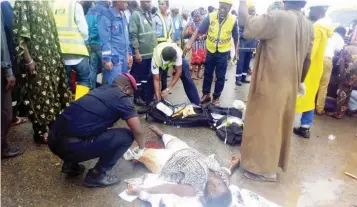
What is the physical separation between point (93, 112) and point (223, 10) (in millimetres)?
3300

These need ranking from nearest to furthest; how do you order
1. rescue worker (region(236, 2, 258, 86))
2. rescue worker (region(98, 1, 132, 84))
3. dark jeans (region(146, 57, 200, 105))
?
rescue worker (region(98, 1, 132, 84)) < dark jeans (region(146, 57, 200, 105)) < rescue worker (region(236, 2, 258, 86))

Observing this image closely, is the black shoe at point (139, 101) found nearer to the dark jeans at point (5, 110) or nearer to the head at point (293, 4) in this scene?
the dark jeans at point (5, 110)

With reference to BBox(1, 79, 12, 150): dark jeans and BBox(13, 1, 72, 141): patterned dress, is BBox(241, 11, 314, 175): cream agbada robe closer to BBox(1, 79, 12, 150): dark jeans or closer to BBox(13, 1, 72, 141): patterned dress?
BBox(13, 1, 72, 141): patterned dress

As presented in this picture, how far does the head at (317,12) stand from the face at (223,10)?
136cm

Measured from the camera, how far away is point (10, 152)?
10.9ft

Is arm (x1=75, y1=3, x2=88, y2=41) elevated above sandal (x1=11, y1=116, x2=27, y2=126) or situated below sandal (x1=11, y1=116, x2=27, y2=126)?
above

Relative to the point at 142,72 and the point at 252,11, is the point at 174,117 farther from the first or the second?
the point at 252,11

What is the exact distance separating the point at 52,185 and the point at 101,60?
204cm

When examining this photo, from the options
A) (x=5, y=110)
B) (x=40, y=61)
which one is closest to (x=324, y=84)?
(x=40, y=61)

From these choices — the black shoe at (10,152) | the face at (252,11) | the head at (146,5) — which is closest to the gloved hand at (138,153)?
the black shoe at (10,152)

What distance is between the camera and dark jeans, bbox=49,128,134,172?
265 centimetres

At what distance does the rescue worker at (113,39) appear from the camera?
4.10 meters

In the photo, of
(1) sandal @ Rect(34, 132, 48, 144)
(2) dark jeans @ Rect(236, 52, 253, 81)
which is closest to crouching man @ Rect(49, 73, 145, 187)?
(1) sandal @ Rect(34, 132, 48, 144)

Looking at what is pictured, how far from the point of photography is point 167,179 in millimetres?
2797
